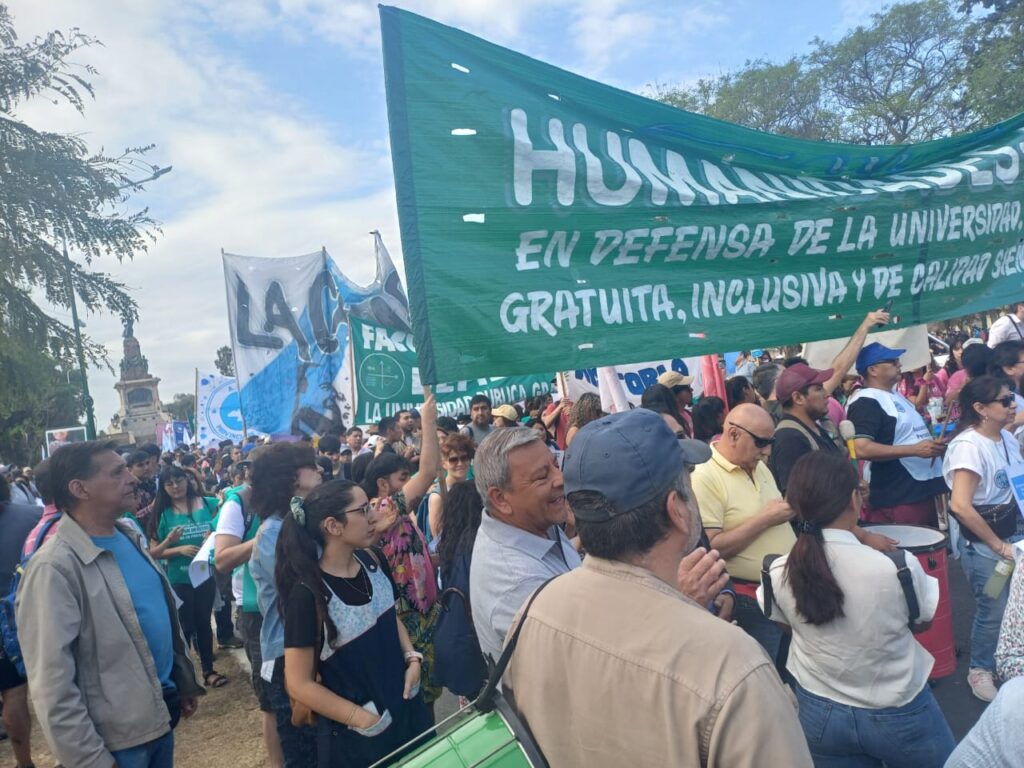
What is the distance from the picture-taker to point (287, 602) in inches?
108

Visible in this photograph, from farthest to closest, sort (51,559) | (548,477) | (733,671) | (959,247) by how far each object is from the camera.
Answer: (959,247), (51,559), (548,477), (733,671)

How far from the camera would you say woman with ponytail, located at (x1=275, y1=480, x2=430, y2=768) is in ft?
8.80

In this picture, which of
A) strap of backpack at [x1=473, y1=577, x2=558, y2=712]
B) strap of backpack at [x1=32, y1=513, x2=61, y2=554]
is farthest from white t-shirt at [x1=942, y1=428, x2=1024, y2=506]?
strap of backpack at [x1=32, y1=513, x2=61, y2=554]

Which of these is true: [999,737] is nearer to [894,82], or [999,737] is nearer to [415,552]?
[415,552]

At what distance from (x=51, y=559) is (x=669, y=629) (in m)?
2.38

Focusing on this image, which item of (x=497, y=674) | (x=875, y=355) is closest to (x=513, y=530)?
(x=497, y=674)

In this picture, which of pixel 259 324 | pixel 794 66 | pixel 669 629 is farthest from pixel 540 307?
pixel 794 66

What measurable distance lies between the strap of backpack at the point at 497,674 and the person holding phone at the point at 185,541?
16.1ft

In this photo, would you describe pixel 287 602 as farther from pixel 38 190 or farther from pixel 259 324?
pixel 38 190

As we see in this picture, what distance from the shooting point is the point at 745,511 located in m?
3.41

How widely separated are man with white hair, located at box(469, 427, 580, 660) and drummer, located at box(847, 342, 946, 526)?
9.46 feet

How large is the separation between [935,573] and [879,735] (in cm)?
168

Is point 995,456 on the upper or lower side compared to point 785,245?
lower

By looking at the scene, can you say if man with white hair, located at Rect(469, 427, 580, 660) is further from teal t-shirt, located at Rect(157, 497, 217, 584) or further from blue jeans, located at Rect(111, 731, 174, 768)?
teal t-shirt, located at Rect(157, 497, 217, 584)
